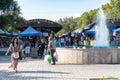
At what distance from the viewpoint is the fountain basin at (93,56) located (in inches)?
831

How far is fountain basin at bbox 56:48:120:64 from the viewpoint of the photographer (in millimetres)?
21109

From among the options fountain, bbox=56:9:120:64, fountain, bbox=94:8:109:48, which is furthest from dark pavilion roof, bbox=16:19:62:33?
fountain, bbox=56:9:120:64

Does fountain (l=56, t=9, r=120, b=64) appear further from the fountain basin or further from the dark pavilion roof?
the dark pavilion roof

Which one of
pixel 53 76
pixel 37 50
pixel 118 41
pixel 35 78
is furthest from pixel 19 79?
pixel 118 41

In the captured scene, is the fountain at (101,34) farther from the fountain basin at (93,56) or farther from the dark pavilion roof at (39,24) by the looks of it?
the fountain basin at (93,56)

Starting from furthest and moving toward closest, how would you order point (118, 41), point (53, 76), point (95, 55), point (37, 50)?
point (118, 41), point (37, 50), point (95, 55), point (53, 76)

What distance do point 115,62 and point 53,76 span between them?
23.1 ft

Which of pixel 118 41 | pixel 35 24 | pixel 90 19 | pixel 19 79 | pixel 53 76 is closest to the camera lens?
pixel 19 79

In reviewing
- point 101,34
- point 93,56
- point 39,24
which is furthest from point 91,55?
point 39,24

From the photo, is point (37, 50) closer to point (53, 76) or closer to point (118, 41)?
point (118, 41)

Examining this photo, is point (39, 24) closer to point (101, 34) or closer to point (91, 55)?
point (101, 34)

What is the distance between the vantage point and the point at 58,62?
22.5 meters

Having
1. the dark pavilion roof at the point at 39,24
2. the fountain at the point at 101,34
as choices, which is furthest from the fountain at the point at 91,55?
the dark pavilion roof at the point at 39,24

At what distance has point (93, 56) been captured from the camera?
2123 centimetres
